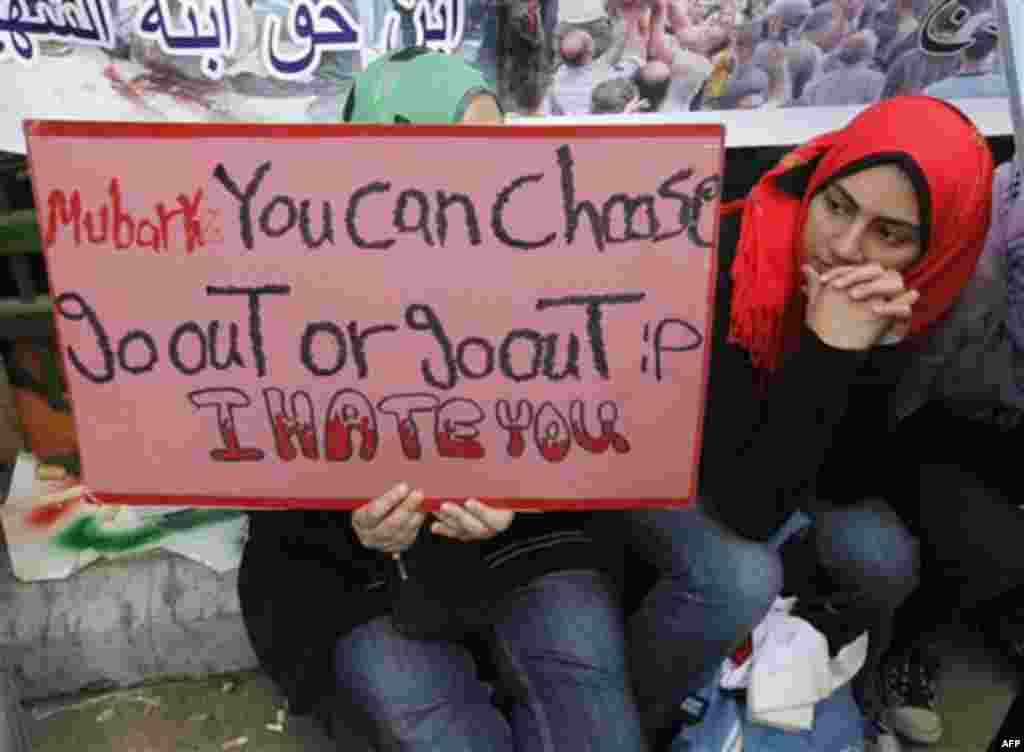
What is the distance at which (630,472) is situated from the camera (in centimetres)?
118

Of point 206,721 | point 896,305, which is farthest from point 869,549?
point 206,721

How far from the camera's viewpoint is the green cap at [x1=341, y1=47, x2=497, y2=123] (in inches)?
48.2

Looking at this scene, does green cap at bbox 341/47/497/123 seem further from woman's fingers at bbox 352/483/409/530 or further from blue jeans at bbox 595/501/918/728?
blue jeans at bbox 595/501/918/728

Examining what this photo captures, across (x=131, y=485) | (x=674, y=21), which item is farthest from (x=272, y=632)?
(x=674, y=21)

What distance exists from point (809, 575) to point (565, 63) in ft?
3.46

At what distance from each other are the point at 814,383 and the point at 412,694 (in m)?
0.74

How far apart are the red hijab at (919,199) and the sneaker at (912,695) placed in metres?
0.74

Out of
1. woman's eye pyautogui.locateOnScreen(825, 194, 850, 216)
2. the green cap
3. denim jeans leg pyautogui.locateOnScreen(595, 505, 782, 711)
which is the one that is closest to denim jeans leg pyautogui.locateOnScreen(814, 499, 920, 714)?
denim jeans leg pyautogui.locateOnScreen(595, 505, 782, 711)

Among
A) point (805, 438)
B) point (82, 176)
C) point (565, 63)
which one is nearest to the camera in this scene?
point (82, 176)

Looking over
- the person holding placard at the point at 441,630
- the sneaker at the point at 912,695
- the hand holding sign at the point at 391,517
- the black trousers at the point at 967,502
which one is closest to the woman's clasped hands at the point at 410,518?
the hand holding sign at the point at 391,517

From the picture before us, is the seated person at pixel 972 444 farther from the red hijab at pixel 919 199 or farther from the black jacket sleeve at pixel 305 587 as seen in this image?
the black jacket sleeve at pixel 305 587

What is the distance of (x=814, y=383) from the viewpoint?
4.33ft

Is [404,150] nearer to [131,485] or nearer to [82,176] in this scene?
[82,176]

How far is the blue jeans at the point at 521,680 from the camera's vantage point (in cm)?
138
